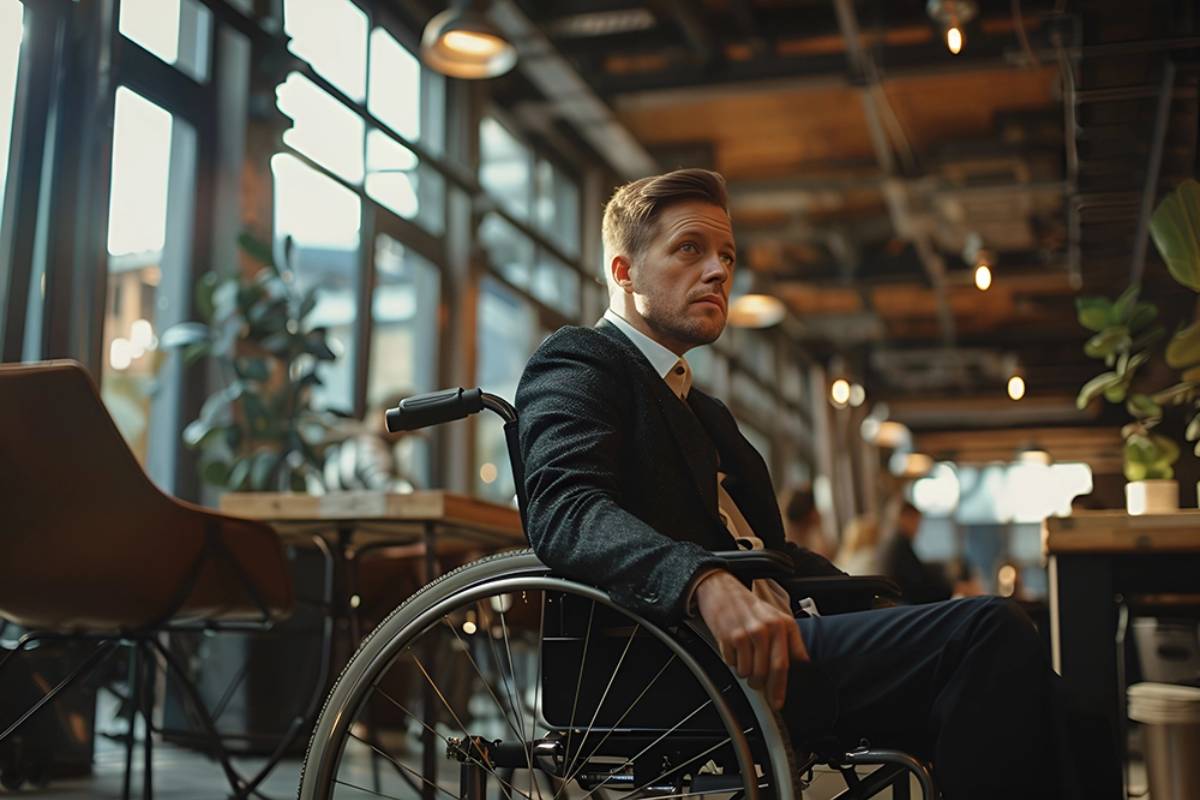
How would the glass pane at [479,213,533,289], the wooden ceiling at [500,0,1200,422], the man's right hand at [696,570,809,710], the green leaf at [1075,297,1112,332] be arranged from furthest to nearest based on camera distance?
the glass pane at [479,213,533,289] → the wooden ceiling at [500,0,1200,422] → the green leaf at [1075,297,1112,332] → the man's right hand at [696,570,809,710]

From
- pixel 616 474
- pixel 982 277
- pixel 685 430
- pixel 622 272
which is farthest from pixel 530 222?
pixel 616 474

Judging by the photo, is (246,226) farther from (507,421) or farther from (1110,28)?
(507,421)

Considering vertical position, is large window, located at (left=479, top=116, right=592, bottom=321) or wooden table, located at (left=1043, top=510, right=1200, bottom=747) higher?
large window, located at (left=479, top=116, right=592, bottom=321)

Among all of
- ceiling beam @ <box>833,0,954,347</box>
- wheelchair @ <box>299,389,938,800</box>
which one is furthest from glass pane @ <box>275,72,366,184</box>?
wheelchair @ <box>299,389,938,800</box>

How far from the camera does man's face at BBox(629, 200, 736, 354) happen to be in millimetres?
1971

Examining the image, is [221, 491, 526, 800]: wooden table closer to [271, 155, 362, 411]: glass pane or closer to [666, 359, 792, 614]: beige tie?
Answer: [666, 359, 792, 614]: beige tie

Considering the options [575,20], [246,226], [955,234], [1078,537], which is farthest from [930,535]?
[1078,537]

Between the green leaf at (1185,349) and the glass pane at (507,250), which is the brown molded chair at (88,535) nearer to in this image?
the green leaf at (1185,349)

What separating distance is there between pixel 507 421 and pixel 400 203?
6064 mm

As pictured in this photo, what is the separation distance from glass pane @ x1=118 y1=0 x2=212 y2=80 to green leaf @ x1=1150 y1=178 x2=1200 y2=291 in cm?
381

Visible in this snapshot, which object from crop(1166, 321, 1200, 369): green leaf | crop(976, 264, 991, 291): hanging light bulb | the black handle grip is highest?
crop(976, 264, 991, 291): hanging light bulb

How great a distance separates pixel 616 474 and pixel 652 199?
48cm

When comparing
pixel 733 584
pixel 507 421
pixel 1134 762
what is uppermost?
pixel 507 421

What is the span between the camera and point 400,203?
7.71 metres
